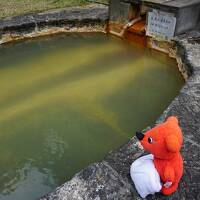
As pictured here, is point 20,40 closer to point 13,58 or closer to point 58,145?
point 13,58

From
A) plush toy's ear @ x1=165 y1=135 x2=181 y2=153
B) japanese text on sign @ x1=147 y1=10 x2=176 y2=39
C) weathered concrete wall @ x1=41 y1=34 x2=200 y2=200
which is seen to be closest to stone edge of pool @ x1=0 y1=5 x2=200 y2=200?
weathered concrete wall @ x1=41 y1=34 x2=200 y2=200

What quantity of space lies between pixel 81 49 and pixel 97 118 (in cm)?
223

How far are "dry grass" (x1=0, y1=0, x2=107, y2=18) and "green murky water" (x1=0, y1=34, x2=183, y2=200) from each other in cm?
109

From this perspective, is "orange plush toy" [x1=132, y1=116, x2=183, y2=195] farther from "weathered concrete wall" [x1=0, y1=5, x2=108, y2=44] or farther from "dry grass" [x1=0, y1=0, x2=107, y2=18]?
"dry grass" [x1=0, y1=0, x2=107, y2=18]

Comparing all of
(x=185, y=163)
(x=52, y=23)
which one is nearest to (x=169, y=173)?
(x=185, y=163)

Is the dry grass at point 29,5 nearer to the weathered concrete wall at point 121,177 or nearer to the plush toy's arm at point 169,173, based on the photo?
the weathered concrete wall at point 121,177

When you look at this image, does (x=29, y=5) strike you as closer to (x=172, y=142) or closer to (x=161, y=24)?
(x=161, y=24)

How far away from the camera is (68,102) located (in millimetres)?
4844

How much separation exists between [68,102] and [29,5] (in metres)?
3.73

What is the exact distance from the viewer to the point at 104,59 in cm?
601

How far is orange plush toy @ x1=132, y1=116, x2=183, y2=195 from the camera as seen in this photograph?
237cm

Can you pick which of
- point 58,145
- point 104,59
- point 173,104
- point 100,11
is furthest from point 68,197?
point 100,11

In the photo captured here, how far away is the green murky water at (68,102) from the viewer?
3.79 m

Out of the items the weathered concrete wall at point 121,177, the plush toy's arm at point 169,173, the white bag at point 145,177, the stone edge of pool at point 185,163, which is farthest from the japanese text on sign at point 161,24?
the plush toy's arm at point 169,173
